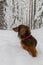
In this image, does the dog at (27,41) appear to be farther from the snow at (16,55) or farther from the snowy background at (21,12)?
the snowy background at (21,12)

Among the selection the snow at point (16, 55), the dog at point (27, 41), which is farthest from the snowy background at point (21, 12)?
the dog at point (27, 41)

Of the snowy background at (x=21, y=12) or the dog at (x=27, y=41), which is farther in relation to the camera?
the snowy background at (x=21, y=12)

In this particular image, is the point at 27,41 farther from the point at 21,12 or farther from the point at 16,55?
the point at 21,12

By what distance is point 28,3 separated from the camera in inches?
96.0

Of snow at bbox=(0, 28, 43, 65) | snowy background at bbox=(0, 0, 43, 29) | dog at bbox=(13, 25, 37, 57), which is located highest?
dog at bbox=(13, 25, 37, 57)

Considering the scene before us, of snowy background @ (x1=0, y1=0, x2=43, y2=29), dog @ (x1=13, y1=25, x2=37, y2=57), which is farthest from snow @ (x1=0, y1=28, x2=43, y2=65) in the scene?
snowy background @ (x1=0, y1=0, x2=43, y2=29)

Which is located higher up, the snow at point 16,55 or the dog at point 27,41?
the dog at point 27,41

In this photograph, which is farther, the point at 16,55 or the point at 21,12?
the point at 21,12

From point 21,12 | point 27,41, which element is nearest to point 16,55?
point 27,41

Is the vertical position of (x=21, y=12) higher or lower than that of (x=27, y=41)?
lower

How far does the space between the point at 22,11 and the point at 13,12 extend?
0.11 m

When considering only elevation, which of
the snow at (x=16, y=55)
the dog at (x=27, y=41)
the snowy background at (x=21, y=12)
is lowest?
the snowy background at (x=21, y=12)

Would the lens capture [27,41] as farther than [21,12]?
No

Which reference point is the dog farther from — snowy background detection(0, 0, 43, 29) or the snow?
snowy background detection(0, 0, 43, 29)
